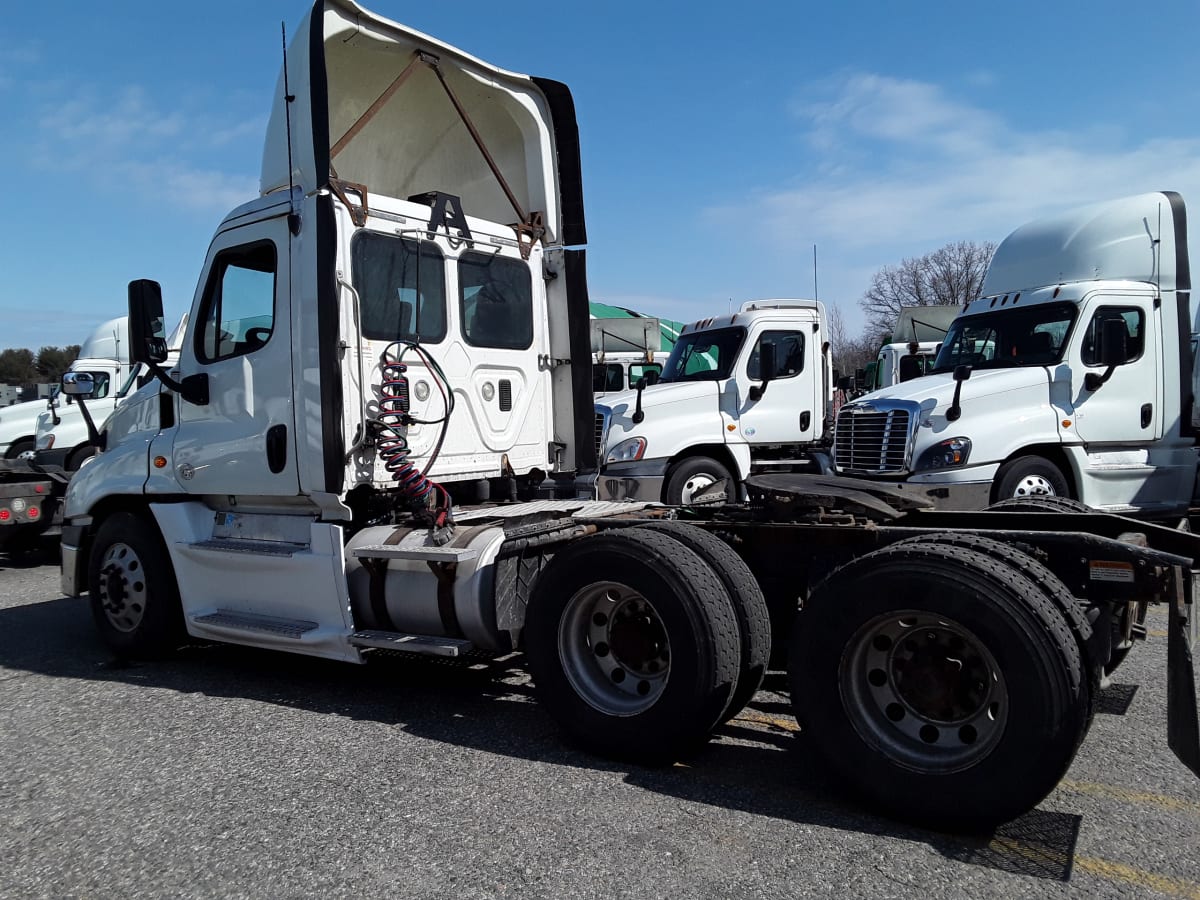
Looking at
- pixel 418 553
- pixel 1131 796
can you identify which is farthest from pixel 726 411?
pixel 1131 796

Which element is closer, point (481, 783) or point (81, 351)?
point (481, 783)

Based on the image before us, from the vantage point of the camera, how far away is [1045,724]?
338cm

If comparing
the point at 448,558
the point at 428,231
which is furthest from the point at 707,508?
the point at 428,231

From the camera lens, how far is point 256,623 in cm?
579

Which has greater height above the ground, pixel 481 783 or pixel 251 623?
pixel 251 623

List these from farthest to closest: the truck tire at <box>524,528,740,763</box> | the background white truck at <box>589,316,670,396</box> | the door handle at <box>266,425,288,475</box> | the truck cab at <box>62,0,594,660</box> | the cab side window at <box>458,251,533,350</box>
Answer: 1. the background white truck at <box>589,316,670,396</box>
2. the cab side window at <box>458,251,533,350</box>
3. the door handle at <box>266,425,288,475</box>
4. the truck cab at <box>62,0,594,660</box>
5. the truck tire at <box>524,528,740,763</box>

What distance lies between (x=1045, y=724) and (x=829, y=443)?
9182 millimetres

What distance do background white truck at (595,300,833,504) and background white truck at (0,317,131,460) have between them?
763cm

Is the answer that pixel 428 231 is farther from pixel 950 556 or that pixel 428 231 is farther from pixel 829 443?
pixel 829 443

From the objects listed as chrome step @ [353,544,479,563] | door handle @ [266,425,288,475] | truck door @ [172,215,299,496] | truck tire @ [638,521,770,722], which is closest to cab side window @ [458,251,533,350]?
truck door @ [172,215,299,496]

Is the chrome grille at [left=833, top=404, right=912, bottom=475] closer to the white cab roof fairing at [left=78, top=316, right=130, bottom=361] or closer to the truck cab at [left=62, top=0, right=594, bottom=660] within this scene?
the truck cab at [left=62, top=0, right=594, bottom=660]

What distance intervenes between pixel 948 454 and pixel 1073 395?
4.97ft

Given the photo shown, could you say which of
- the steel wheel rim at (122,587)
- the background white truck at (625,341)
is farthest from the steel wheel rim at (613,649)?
the background white truck at (625,341)

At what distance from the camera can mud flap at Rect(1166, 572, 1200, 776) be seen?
3.33 m
